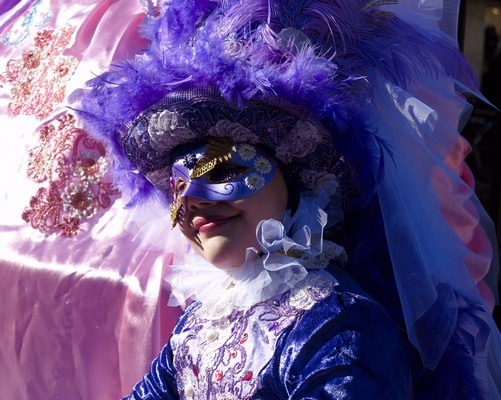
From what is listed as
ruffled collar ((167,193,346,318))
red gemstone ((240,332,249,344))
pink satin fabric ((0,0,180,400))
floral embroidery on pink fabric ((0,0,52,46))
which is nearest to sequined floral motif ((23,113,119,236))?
pink satin fabric ((0,0,180,400))

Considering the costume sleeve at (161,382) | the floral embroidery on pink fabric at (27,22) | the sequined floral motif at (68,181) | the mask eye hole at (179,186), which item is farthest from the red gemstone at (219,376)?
the floral embroidery on pink fabric at (27,22)

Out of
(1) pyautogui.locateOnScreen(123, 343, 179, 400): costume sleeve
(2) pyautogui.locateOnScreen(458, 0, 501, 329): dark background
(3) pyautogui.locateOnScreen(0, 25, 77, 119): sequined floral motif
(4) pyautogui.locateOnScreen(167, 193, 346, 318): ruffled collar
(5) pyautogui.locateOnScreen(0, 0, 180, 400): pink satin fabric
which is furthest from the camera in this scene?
(2) pyautogui.locateOnScreen(458, 0, 501, 329): dark background

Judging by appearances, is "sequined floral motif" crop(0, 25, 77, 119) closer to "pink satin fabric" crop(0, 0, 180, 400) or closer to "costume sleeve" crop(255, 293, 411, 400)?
"pink satin fabric" crop(0, 0, 180, 400)

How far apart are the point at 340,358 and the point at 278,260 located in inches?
8.9

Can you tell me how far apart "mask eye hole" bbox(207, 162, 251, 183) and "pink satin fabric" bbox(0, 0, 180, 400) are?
541 mm

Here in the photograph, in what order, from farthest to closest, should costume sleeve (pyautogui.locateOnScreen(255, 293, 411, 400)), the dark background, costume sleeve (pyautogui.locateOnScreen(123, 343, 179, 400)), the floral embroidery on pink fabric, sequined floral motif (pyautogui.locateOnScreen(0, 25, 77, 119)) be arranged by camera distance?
the dark background, the floral embroidery on pink fabric, sequined floral motif (pyautogui.locateOnScreen(0, 25, 77, 119)), costume sleeve (pyautogui.locateOnScreen(123, 343, 179, 400)), costume sleeve (pyautogui.locateOnScreen(255, 293, 411, 400))

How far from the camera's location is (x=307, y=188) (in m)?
1.75

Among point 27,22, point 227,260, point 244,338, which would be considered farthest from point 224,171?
point 27,22

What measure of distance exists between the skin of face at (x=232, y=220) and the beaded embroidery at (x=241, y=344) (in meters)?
0.11

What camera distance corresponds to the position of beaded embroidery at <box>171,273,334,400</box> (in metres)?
1.62

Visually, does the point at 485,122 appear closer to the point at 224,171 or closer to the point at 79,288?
the point at 79,288

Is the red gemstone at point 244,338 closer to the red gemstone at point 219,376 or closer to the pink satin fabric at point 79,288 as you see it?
the red gemstone at point 219,376

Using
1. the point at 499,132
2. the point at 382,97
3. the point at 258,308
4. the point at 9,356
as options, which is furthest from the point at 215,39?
the point at 499,132

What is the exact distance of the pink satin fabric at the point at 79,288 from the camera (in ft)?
7.13
